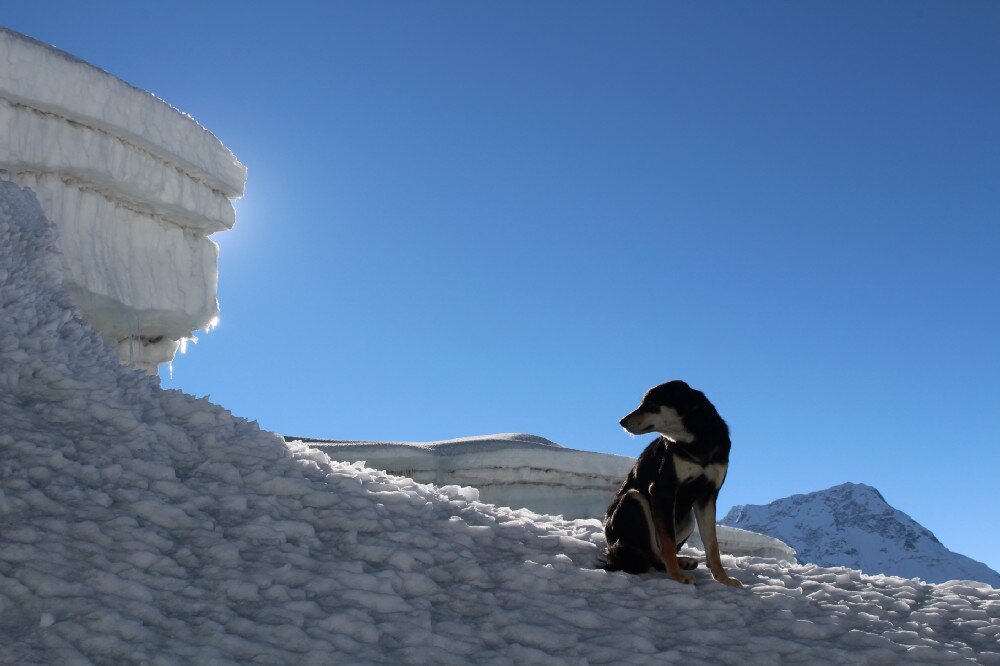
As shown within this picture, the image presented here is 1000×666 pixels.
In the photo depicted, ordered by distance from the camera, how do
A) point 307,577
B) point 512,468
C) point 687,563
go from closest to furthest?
point 307,577 < point 687,563 < point 512,468

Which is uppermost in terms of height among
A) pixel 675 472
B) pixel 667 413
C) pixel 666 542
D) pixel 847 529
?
pixel 847 529

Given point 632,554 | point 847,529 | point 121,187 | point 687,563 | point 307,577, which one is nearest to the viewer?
point 307,577

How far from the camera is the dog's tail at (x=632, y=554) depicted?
471cm

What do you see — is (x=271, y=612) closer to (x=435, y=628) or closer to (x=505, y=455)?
(x=435, y=628)

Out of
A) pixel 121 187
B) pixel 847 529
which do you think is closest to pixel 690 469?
pixel 121 187

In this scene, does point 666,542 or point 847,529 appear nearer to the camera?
point 666,542

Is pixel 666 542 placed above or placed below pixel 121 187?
below

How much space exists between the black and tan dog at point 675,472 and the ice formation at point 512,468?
6.82m

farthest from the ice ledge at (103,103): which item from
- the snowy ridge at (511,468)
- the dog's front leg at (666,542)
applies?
the dog's front leg at (666,542)

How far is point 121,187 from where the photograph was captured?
985 cm

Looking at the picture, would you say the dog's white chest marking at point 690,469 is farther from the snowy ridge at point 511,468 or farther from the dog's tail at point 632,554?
the snowy ridge at point 511,468

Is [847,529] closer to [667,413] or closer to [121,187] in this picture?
[121,187]

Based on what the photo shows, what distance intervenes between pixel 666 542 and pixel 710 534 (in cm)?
23

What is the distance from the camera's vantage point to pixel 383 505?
531cm
